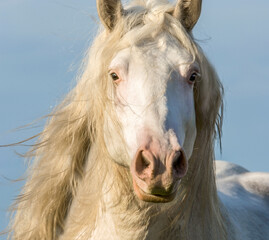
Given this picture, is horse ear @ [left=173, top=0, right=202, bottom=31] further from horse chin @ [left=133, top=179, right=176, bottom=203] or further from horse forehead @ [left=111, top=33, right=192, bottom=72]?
horse chin @ [left=133, top=179, right=176, bottom=203]

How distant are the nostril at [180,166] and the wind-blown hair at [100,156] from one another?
502mm

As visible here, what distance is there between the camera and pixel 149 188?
137 inches

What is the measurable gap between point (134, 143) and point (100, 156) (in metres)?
0.56

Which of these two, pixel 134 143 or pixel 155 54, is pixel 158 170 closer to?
pixel 134 143

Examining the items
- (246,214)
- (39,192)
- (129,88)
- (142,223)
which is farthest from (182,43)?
(246,214)

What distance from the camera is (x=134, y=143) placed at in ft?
11.7

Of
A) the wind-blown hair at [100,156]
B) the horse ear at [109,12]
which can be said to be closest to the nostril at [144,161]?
the wind-blown hair at [100,156]

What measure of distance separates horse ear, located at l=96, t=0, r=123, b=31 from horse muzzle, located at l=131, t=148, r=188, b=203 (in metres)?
1.01

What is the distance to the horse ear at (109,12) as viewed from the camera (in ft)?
13.3

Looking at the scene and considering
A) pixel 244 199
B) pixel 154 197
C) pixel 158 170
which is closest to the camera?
pixel 158 170

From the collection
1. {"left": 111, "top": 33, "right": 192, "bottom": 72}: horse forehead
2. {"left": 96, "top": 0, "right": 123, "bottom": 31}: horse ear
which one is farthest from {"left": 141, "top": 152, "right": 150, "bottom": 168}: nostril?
{"left": 96, "top": 0, "right": 123, "bottom": 31}: horse ear

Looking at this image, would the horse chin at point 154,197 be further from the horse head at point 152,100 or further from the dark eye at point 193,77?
the dark eye at point 193,77

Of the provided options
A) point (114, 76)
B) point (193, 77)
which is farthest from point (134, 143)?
point (193, 77)

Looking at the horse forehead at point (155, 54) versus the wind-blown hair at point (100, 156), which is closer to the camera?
the horse forehead at point (155, 54)
